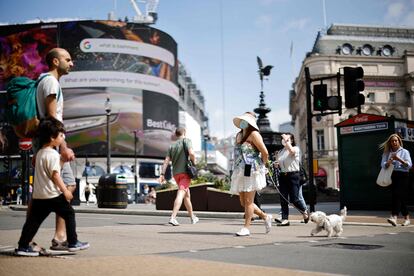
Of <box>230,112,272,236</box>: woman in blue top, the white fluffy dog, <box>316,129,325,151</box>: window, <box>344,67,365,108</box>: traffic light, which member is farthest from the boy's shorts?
<box>316,129,325,151</box>: window

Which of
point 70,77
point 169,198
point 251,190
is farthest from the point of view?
point 70,77

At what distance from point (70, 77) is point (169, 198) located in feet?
171

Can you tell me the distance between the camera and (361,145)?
14727mm

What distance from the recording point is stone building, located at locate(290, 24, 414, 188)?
218ft

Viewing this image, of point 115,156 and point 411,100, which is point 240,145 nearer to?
point 115,156

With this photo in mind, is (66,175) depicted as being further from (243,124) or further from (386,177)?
(386,177)

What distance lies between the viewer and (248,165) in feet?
24.6

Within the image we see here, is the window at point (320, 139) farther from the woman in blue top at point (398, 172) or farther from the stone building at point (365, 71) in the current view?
the woman in blue top at point (398, 172)

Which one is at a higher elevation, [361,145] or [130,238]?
[361,145]

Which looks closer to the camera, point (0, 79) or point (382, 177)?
point (382, 177)

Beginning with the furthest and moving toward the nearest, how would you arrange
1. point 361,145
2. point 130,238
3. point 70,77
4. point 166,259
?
1. point 70,77
2. point 361,145
3. point 130,238
4. point 166,259

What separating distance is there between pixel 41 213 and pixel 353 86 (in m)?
8.31

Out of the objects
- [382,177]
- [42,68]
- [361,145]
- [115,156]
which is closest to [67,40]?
[42,68]

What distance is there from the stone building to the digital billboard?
845 inches
